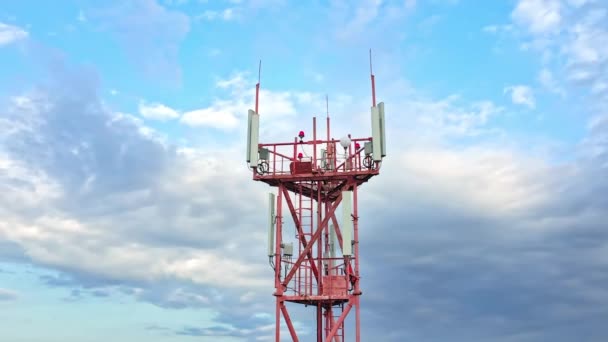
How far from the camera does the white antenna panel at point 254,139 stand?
56.8 metres

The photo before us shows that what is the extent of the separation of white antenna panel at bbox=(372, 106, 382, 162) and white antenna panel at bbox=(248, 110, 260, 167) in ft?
31.2

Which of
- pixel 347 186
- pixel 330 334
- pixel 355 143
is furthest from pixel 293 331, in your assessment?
pixel 355 143

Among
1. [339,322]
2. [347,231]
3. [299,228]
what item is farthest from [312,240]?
[339,322]

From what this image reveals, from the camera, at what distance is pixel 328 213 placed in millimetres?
57750

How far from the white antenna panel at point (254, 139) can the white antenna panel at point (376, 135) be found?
31.2ft

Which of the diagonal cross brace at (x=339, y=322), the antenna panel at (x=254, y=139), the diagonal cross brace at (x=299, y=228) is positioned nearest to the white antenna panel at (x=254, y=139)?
the antenna panel at (x=254, y=139)

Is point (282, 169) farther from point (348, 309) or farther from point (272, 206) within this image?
point (348, 309)

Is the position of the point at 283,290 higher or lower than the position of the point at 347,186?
lower

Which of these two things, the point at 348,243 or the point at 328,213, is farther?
the point at 328,213

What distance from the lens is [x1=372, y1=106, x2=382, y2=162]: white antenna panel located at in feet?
181

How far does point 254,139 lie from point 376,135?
9959mm

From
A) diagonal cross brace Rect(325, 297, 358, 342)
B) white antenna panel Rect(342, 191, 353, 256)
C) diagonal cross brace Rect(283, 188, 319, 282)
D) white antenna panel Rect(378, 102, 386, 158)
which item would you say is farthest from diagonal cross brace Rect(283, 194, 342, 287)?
white antenna panel Rect(378, 102, 386, 158)

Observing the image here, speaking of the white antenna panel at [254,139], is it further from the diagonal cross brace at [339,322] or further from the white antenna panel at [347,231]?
the diagonal cross brace at [339,322]

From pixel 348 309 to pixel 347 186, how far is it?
973 cm
